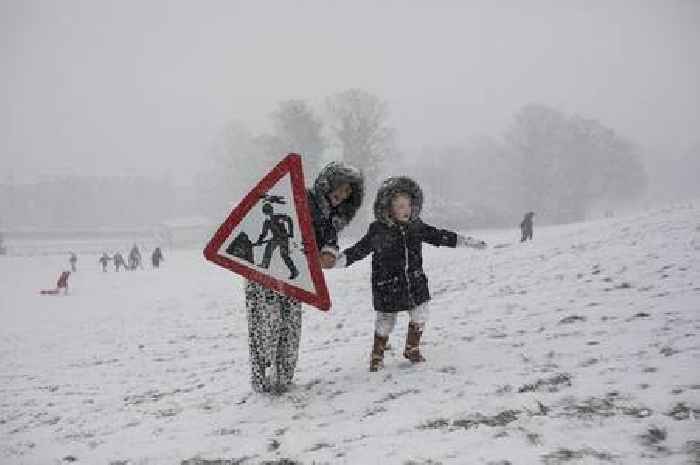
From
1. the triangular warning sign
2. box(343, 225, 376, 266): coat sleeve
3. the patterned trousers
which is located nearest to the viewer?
the triangular warning sign

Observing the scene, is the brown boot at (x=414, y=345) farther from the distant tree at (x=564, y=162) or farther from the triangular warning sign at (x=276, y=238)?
the distant tree at (x=564, y=162)

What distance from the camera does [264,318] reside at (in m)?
4.71

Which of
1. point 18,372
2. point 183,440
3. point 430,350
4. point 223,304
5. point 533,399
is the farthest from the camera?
point 223,304

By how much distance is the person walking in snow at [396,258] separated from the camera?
500 cm

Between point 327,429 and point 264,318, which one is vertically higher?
point 264,318

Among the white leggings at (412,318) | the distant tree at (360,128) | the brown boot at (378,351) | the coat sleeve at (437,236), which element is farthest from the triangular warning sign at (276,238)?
the distant tree at (360,128)

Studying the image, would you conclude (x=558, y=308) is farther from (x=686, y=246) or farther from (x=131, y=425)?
(x=131, y=425)

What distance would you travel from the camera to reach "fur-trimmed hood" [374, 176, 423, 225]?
508 cm

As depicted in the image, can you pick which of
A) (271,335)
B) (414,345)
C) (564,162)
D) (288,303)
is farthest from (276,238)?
(564,162)

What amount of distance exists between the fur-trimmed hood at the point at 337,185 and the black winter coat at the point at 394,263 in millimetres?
302

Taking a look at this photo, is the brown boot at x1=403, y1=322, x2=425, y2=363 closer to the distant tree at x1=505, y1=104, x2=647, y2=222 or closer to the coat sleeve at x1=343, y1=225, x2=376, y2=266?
the coat sleeve at x1=343, y1=225, x2=376, y2=266

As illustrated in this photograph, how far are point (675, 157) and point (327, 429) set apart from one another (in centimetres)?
11775

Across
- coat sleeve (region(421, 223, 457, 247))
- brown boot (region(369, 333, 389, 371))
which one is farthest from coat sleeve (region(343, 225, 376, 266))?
brown boot (region(369, 333, 389, 371))

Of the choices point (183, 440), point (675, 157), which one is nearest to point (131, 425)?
point (183, 440)
